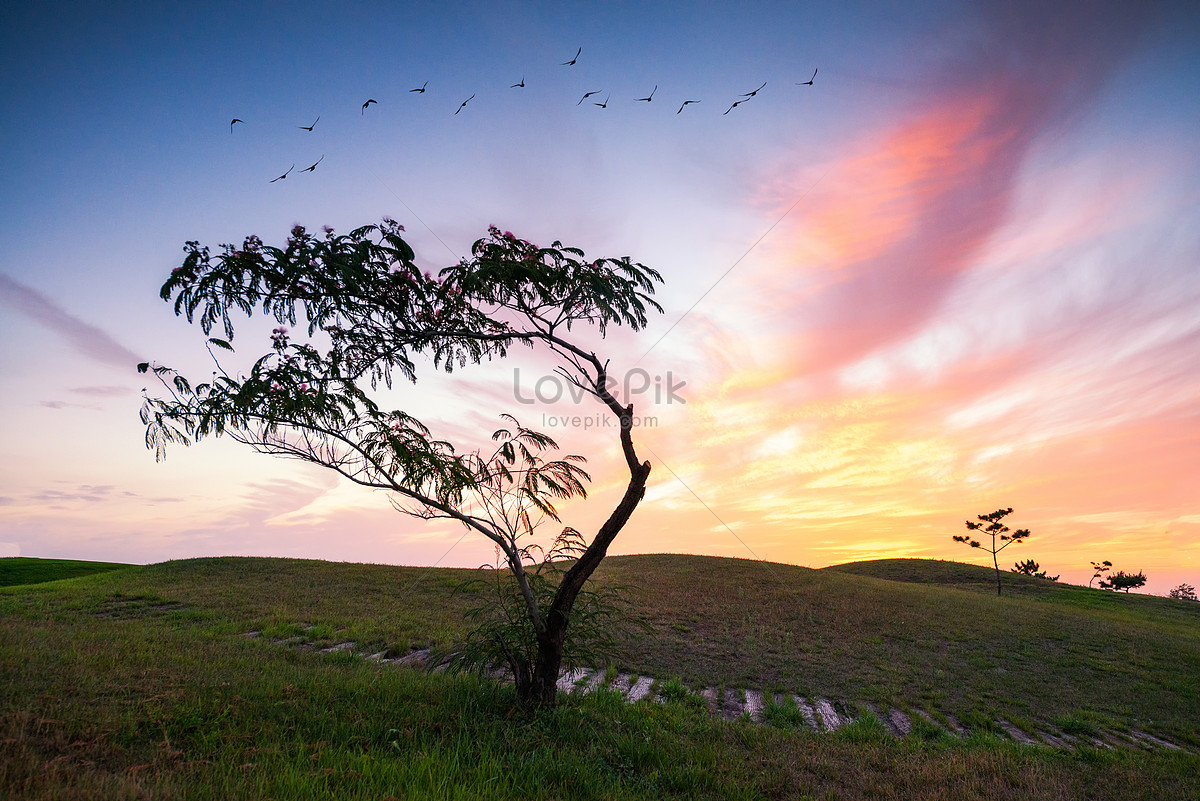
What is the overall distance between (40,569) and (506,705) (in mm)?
44578

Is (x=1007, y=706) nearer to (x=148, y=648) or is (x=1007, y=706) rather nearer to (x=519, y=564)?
(x=519, y=564)

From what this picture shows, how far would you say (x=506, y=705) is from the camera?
7312mm

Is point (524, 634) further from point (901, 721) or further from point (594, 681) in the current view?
point (901, 721)

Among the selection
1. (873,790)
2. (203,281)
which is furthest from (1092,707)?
(203,281)

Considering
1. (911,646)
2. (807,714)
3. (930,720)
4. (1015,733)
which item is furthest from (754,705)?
(911,646)

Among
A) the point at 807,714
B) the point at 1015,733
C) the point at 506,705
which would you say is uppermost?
the point at 506,705

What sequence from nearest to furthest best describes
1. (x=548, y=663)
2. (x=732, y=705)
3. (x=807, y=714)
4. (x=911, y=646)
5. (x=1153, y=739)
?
(x=548, y=663) → (x=807, y=714) → (x=732, y=705) → (x=1153, y=739) → (x=911, y=646)

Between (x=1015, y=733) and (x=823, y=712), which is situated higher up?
(x=823, y=712)

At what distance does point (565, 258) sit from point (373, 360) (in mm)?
3201

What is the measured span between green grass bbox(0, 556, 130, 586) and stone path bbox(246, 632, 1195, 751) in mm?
32233

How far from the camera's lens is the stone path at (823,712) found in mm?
9805

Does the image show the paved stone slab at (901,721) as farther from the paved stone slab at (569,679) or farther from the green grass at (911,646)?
the paved stone slab at (569,679)

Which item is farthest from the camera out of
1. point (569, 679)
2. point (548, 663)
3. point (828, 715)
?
point (569, 679)

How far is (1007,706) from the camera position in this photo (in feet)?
39.4
